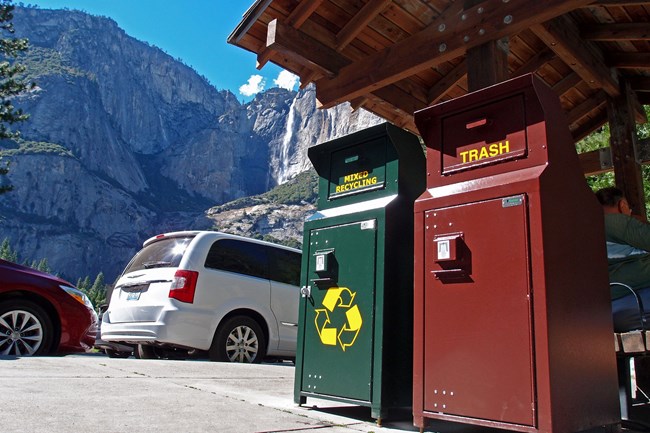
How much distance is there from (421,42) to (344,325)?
2750mm

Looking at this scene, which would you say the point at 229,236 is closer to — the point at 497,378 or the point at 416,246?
the point at 416,246

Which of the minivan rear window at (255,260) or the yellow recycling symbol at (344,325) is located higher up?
the minivan rear window at (255,260)

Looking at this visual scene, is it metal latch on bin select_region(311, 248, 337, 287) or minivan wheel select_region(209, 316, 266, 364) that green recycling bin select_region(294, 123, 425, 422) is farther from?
minivan wheel select_region(209, 316, 266, 364)

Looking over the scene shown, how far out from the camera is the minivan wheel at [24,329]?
6.40 metres

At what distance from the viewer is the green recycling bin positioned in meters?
3.27

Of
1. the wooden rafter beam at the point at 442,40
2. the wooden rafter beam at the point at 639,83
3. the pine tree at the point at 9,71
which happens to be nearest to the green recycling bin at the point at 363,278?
the wooden rafter beam at the point at 442,40

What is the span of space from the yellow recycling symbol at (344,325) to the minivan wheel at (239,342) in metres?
3.64

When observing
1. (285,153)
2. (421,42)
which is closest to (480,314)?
(421,42)

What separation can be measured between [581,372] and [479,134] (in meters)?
1.32

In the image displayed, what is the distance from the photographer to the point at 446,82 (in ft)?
21.7

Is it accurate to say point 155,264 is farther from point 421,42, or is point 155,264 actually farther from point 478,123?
point 478,123

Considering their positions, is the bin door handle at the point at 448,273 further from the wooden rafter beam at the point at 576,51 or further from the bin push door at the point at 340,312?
the wooden rafter beam at the point at 576,51

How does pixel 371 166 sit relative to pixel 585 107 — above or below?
below

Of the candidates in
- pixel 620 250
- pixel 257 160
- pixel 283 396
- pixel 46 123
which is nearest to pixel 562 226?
pixel 620 250
